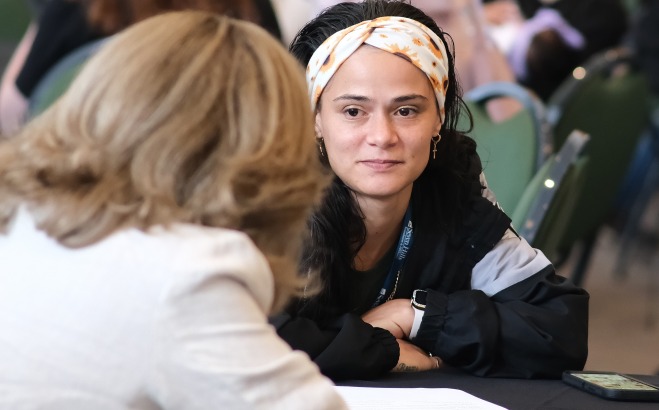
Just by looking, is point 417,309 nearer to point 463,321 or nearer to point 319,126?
point 463,321

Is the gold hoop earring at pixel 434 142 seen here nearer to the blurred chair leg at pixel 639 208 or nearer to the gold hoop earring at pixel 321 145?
the gold hoop earring at pixel 321 145

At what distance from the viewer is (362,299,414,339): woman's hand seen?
190cm

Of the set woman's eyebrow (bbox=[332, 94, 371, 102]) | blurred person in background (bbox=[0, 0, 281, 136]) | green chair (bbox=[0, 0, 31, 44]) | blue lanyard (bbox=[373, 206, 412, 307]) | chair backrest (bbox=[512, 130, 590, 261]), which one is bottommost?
green chair (bbox=[0, 0, 31, 44])

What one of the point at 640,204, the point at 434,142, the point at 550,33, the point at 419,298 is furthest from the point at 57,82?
the point at 640,204

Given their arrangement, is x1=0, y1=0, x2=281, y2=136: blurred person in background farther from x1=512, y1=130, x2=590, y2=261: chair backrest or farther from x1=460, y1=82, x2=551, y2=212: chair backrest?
x1=512, y1=130, x2=590, y2=261: chair backrest

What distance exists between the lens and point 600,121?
3.80 m

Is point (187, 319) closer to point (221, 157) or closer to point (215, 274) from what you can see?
point (215, 274)

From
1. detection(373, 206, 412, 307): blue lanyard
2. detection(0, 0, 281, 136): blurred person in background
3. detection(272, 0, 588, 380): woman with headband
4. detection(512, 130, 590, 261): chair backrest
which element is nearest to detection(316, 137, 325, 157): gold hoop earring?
detection(272, 0, 588, 380): woman with headband

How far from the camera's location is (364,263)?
201cm

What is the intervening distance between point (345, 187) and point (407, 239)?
6.2 inches

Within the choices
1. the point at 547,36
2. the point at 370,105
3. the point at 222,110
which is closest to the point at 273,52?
the point at 222,110

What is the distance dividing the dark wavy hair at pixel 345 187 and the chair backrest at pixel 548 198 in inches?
16.7

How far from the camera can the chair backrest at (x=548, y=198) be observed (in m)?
2.48

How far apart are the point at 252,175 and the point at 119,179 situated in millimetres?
135
